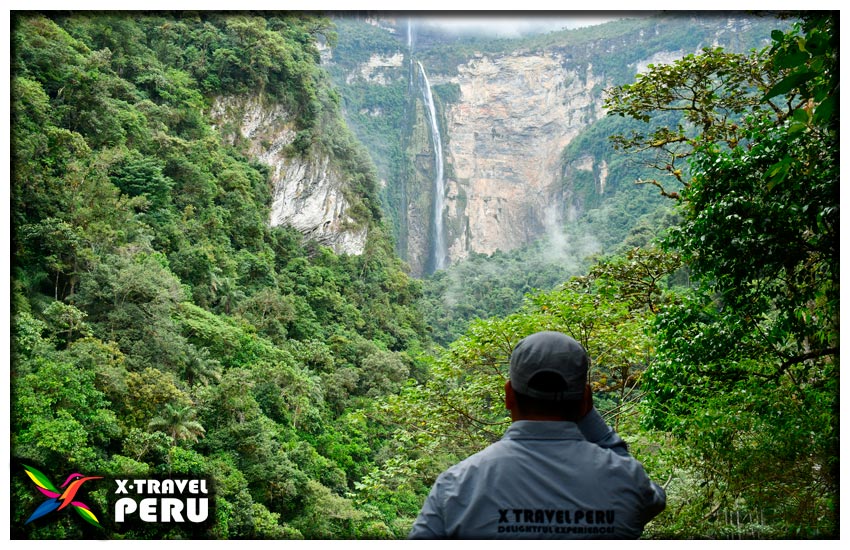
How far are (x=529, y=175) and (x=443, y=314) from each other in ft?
70.8

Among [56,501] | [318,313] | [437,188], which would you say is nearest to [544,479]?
[56,501]

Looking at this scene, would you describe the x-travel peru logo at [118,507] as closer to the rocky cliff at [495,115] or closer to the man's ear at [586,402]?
the man's ear at [586,402]

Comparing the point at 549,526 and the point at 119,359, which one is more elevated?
the point at 549,526

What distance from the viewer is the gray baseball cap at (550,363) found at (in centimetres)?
116

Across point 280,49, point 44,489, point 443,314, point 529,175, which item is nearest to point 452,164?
point 529,175

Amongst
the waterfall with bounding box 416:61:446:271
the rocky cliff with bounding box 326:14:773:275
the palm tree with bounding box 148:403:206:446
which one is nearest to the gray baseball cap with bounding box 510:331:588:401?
the palm tree with bounding box 148:403:206:446

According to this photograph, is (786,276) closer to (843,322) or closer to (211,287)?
(843,322)

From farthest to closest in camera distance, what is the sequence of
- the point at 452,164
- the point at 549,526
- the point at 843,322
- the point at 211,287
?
1. the point at 452,164
2. the point at 211,287
3. the point at 843,322
4. the point at 549,526

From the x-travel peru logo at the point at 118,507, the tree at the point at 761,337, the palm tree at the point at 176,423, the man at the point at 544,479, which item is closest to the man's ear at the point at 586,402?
the man at the point at 544,479

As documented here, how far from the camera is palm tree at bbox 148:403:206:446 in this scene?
27.5ft

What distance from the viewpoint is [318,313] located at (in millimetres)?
17031

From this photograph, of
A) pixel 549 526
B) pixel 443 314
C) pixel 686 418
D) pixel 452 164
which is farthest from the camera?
pixel 452 164

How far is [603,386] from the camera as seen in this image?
612cm

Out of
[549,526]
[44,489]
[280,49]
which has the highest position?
[280,49]
